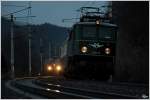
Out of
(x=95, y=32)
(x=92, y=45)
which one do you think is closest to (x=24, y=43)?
(x=95, y=32)

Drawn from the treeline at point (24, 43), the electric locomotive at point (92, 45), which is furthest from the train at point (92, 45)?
the treeline at point (24, 43)

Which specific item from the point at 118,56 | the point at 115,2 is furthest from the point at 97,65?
the point at 115,2

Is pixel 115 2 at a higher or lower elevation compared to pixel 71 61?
higher

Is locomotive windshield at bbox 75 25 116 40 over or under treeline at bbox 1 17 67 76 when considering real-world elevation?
over

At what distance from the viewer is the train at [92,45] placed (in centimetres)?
2398

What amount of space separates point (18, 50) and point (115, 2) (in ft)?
92.1

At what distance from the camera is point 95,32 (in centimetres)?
2445

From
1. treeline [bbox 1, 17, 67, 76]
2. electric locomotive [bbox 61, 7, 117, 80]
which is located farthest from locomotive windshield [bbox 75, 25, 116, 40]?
treeline [bbox 1, 17, 67, 76]

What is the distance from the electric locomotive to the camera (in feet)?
78.7

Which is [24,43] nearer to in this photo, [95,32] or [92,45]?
[95,32]

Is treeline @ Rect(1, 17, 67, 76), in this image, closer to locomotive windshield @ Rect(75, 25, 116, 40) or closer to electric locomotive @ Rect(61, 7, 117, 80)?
electric locomotive @ Rect(61, 7, 117, 80)

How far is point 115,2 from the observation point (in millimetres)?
34375

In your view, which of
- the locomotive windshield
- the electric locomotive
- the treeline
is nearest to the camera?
the electric locomotive

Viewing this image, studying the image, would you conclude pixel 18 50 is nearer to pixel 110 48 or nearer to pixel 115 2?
pixel 115 2
